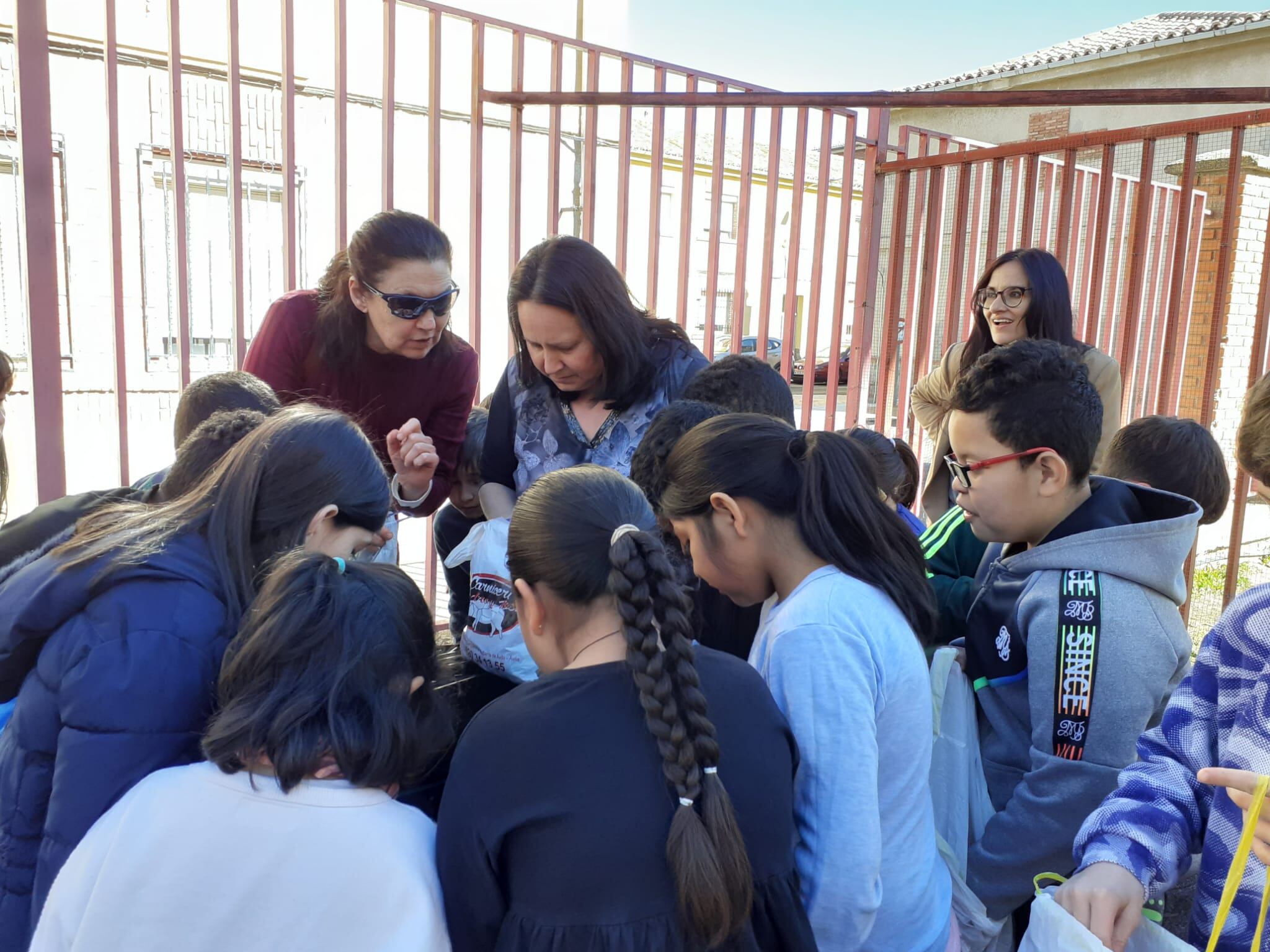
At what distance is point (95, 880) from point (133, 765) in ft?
0.52

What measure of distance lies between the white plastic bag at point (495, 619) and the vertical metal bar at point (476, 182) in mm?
Result: 1643

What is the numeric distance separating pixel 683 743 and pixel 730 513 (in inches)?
20.3

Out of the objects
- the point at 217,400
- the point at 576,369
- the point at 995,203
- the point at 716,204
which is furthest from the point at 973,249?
the point at 217,400

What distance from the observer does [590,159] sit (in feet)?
12.7

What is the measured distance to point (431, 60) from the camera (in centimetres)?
346

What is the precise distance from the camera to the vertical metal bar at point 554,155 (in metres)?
3.73

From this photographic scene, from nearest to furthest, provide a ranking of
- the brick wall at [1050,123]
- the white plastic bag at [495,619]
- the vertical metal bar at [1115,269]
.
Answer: the white plastic bag at [495,619], the vertical metal bar at [1115,269], the brick wall at [1050,123]

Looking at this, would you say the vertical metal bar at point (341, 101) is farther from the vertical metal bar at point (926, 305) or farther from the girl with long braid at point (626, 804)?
the vertical metal bar at point (926, 305)

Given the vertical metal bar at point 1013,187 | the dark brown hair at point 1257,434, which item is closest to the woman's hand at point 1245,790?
the dark brown hair at point 1257,434

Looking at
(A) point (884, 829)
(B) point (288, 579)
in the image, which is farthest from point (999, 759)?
(B) point (288, 579)

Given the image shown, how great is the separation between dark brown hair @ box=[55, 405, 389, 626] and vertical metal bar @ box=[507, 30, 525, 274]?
6.98ft

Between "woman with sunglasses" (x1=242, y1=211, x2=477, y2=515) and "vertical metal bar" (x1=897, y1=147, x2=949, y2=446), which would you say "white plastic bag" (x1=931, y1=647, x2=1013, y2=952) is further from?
"vertical metal bar" (x1=897, y1=147, x2=949, y2=446)

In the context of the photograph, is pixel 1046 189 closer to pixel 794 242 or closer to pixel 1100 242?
pixel 1100 242

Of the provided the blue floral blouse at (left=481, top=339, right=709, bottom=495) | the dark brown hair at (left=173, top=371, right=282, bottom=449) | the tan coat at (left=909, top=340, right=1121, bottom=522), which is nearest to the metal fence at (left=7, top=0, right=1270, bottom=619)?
the tan coat at (left=909, top=340, right=1121, bottom=522)
